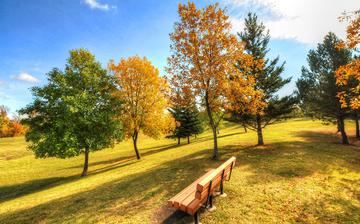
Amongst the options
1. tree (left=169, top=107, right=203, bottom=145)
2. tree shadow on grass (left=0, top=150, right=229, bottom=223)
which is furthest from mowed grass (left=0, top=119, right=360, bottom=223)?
tree (left=169, top=107, right=203, bottom=145)

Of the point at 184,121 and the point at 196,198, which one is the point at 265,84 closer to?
the point at 196,198

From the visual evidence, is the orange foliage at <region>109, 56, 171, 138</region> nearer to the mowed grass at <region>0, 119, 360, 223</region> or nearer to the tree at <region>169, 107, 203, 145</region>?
the mowed grass at <region>0, 119, 360, 223</region>

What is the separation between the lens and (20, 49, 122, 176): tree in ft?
51.3

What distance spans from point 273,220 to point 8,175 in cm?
3033

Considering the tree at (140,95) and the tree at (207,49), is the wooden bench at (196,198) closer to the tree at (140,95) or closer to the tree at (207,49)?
the tree at (207,49)

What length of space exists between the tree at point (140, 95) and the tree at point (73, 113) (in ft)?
11.0

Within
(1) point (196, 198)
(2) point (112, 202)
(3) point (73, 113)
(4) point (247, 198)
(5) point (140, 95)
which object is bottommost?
(2) point (112, 202)

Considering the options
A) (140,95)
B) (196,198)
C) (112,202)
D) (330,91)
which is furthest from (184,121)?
(196,198)

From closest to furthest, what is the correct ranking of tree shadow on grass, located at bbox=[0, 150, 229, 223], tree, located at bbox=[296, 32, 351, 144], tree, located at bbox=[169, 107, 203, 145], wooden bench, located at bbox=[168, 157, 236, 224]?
wooden bench, located at bbox=[168, 157, 236, 224] < tree shadow on grass, located at bbox=[0, 150, 229, 223] < tree, located at bbox=[296, 32, 351, 144] < tree, located at bbox=[169, 107, 203, 145]

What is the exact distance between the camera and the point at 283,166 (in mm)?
11242

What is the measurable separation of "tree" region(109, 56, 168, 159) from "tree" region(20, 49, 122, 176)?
3345 mm

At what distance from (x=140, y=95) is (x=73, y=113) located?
831 centimetres

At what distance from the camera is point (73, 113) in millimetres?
15984

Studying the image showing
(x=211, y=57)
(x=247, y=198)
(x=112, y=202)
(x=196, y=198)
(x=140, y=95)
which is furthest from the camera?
(x=140, y=95)
